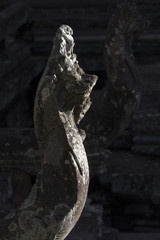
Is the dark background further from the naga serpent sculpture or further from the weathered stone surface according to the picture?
the naga serpent sculpture

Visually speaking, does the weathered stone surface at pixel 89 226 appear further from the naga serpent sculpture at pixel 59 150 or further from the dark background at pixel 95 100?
the naga serpent sculpture at pixel 59 150

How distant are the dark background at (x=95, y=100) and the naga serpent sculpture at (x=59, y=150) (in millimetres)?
1028

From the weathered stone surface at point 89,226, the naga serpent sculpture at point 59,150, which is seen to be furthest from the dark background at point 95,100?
the naga serpent sculpture at point 59,150

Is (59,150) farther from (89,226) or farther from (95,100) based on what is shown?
(95,100)

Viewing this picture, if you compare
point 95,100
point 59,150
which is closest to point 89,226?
point 59,150

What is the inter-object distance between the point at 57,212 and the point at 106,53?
2687mm

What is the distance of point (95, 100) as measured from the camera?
7.92m

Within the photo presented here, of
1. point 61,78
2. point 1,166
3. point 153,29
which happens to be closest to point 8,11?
point 153,29

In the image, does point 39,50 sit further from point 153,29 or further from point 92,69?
point 153,29

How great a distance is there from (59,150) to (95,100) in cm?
395

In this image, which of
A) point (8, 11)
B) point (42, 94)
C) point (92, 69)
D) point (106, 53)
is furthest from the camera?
point (92, 69)

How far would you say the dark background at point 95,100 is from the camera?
5.39 meters

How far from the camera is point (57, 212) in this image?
13.2 feet

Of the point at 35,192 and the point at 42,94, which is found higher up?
the point at 42,94
